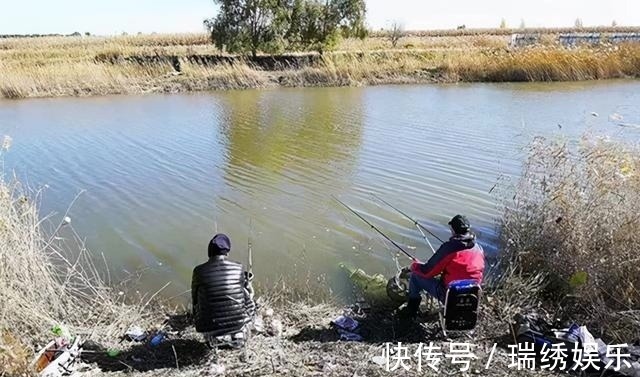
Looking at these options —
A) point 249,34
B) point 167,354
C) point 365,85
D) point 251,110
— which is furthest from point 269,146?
point 249,34

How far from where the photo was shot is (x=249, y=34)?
2766 centimetres

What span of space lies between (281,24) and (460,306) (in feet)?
82.1

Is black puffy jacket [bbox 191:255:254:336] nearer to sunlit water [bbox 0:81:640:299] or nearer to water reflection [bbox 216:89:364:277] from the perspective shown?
sunlit water [bbox 0:81:640:299]

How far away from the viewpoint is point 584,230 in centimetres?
505

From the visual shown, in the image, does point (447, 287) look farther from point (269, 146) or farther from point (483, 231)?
point (269, 146)

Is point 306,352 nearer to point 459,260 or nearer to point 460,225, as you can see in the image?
point 459,260

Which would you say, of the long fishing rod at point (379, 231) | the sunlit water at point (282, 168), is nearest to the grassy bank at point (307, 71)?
the sunlit water at point (282, 168)

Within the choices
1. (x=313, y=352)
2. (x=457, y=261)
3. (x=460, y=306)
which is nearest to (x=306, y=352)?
(x=313, y=352)

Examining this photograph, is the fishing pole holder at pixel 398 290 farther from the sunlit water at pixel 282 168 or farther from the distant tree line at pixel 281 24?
the distant tree line at pixel 281 24

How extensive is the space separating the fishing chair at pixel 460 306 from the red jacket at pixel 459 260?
0.20 ft

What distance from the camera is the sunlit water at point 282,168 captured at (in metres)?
6.48

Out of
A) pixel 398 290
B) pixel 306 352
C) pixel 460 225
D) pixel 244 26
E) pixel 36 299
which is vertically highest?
pixel 244 26

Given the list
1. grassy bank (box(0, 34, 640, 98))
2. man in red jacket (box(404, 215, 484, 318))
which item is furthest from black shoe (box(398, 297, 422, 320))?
grassy bank (box(0, 34, 640, 98))

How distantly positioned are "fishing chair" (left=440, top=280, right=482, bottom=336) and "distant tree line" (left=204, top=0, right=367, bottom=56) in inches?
968
